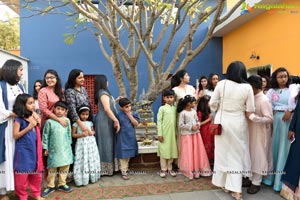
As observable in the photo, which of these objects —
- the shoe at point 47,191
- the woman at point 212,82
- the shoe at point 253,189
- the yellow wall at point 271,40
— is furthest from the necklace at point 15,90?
the yellow wall at point 271,40

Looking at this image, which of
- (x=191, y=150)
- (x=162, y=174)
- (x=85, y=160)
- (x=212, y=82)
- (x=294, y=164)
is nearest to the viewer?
(x=294, y=164)

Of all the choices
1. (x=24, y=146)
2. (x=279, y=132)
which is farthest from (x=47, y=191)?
(x=279, y=132)

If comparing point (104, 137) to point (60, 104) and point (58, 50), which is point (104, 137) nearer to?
point (60, 104)

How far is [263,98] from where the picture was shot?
9.46 ft

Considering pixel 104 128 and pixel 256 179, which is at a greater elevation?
pixel 104 128

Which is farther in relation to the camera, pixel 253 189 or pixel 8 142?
pixel 253 189

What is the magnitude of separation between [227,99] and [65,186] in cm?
228

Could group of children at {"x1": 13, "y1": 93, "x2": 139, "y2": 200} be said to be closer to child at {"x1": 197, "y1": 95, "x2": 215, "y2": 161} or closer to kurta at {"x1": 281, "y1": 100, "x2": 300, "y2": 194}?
child at {"x1": 197, "y1": 95, "x2": 215, "y2": 161}

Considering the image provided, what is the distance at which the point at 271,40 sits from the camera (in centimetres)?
608

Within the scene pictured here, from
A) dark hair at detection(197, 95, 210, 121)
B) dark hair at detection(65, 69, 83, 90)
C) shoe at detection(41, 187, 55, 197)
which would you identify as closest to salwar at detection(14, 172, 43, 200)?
shoe at detection(41, 187, 55, 197)

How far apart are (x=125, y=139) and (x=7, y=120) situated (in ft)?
4.91

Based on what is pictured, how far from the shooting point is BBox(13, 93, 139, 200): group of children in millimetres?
2529

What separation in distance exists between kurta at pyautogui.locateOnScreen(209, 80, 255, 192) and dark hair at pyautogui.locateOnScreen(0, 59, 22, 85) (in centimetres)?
240

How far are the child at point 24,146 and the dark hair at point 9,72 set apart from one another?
0.23 metres
